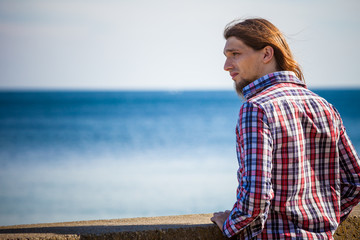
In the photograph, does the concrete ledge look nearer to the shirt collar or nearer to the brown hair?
the shirt collar

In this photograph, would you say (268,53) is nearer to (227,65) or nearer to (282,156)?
(227,65)

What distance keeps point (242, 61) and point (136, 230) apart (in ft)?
3.80

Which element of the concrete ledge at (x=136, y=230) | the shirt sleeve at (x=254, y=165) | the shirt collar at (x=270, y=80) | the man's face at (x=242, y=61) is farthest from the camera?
the concrete ledge at (x=136, y=230)

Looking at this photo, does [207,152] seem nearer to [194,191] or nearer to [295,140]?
[194,191]

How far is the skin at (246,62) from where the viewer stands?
195 centimetres

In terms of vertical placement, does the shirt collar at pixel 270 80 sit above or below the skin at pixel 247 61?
below

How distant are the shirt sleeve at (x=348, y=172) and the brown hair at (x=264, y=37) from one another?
0.44 m

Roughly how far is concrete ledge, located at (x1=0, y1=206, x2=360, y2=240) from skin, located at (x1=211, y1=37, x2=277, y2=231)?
359 millimetres

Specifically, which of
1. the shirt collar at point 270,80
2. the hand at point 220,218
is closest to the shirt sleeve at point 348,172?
the shirt collar at point 270,80

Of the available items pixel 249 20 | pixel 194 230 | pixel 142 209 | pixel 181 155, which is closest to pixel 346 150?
pixel 249 20

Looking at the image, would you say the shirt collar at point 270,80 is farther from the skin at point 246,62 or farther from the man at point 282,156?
the skin at point 246,62

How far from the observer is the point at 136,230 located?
7.43 ft

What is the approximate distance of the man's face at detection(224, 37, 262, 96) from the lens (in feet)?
6.41

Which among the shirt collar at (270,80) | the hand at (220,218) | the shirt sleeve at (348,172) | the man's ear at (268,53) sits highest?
the man's ear at (268,53)
